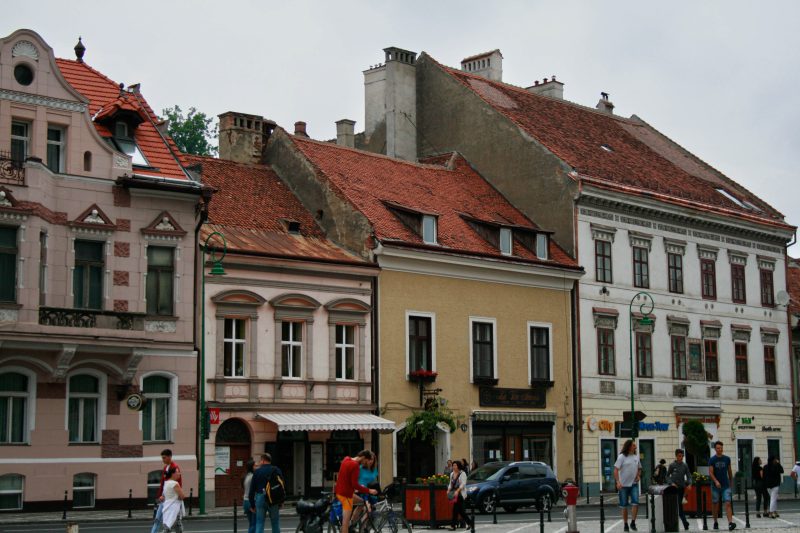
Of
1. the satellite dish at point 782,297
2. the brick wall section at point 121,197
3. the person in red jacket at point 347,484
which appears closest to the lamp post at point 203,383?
the brick wall section at point 121,197

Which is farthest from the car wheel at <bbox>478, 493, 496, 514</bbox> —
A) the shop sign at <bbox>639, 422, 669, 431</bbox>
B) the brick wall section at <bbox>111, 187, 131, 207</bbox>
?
the shop sign at <bbox>639, 422, 669, 431</bbox>

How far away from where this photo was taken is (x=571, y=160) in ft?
173

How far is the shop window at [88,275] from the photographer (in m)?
36.7

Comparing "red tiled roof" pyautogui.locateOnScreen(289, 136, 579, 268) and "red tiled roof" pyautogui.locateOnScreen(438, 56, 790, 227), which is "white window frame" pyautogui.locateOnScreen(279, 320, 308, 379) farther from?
"red tiled roof" pyautogui.locateOnScreen(438, 56, 790, 227)

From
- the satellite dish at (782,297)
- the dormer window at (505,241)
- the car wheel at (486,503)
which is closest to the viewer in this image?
the car wheel at (486,503)

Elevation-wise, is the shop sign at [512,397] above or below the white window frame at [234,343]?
below

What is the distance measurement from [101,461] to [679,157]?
3649 cm

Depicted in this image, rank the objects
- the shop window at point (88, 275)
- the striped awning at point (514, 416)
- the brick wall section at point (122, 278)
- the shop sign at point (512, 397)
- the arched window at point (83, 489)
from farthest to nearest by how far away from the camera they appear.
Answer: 1. the shop sign at point (512, 397)
2. the striped awning at point (514, 416)
3. the brick wall section at point (122, 278)
4. the shop window at point (88, 275)
5. the arched window at point (83, 489)

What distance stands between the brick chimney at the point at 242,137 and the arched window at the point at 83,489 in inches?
645

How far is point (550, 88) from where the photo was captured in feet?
211

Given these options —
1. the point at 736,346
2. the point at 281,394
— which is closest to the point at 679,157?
the point at 736,346

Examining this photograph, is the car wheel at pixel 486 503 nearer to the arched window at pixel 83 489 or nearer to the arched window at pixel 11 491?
the arched window at pixel 83 489

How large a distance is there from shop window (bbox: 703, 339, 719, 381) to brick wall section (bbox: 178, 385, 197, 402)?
26288 mm

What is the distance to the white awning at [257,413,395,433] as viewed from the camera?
40.1 metres
